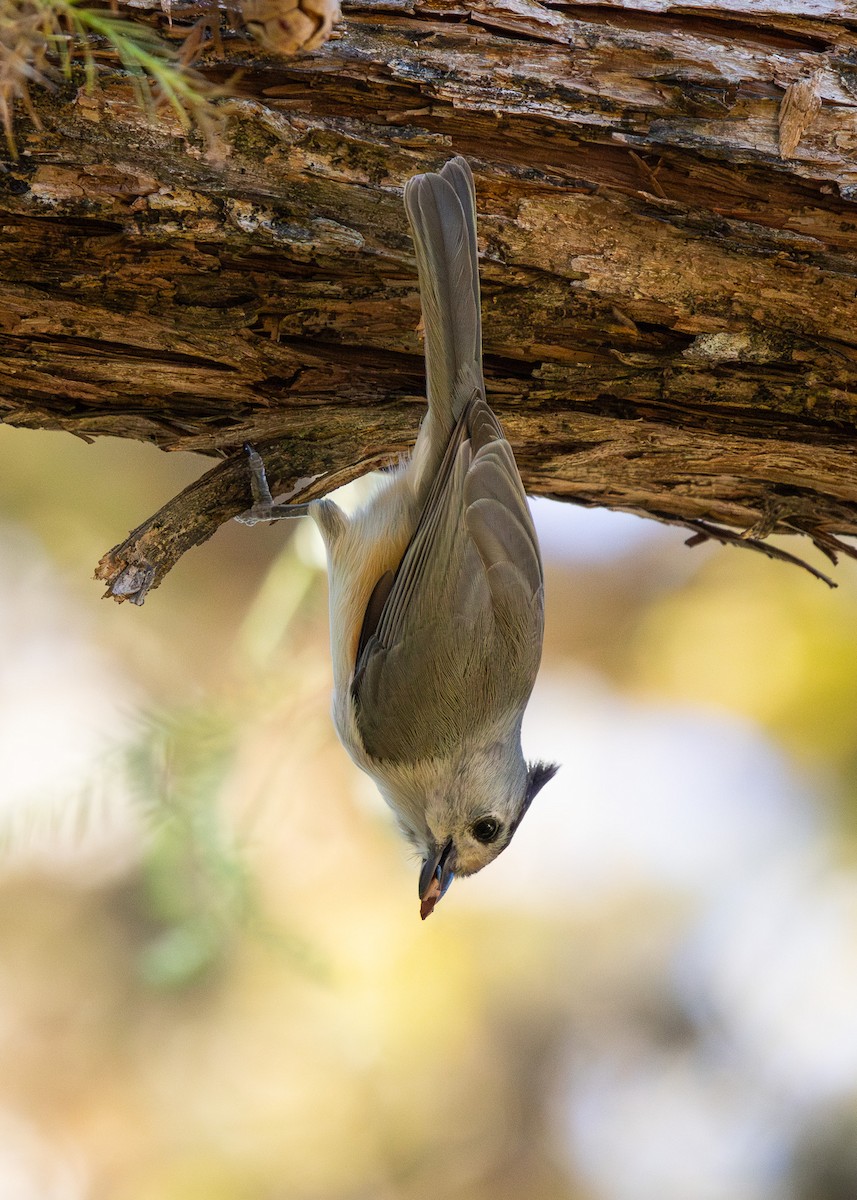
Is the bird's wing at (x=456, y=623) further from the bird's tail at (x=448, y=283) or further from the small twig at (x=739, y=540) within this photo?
the small twig at (x=739, y=540)

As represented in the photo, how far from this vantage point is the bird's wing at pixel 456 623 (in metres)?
2.43

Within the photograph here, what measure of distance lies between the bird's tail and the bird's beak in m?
1.13

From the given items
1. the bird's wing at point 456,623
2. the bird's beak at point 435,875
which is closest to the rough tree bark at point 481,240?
the bird's wing at point 456,623

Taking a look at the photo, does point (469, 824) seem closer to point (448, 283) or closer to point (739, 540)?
point (739, 540)

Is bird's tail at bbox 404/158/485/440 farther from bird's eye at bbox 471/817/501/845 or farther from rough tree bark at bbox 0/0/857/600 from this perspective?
bird's eye at bbox 471/817/501/845

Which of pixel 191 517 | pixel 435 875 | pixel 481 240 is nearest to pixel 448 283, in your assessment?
pixel 481 240

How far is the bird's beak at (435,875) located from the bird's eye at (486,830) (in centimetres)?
8

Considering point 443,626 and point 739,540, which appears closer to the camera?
point 443,626

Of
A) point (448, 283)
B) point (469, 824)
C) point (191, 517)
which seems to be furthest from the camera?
point (469, 824)

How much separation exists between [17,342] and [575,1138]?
2.93m

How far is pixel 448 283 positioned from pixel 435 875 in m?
1.51

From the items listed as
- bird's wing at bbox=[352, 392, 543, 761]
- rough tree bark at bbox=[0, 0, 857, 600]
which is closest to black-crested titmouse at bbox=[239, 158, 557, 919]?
bird's wing at bbox=[352, 392, 543, 761]

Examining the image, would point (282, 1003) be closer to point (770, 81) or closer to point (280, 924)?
point (280, 924)

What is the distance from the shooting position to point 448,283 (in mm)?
2070
